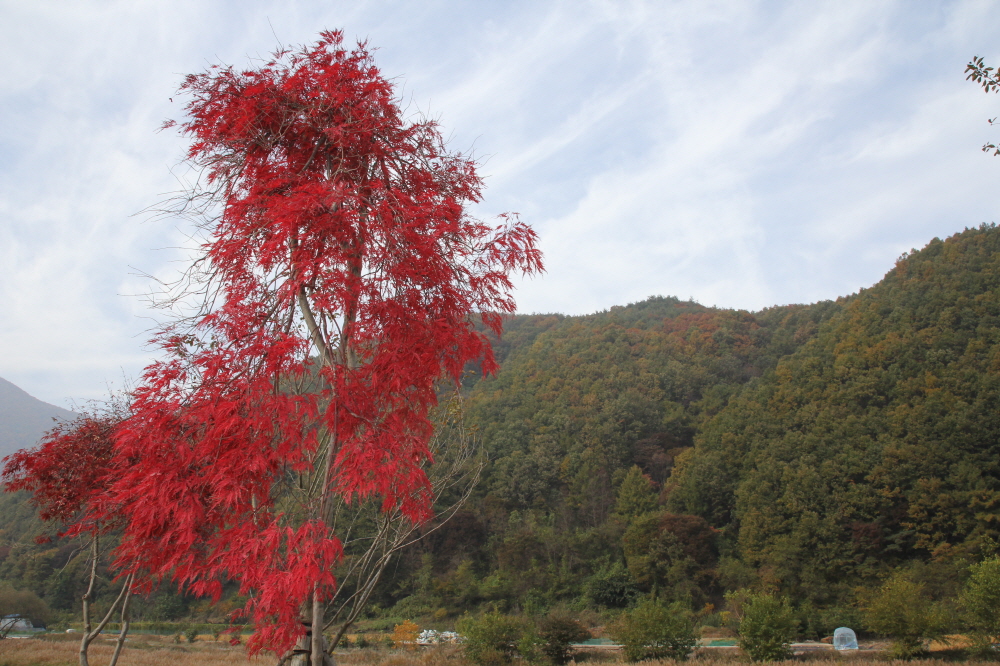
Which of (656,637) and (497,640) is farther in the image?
(497,640)

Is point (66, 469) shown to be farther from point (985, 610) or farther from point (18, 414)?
point (18, 414)

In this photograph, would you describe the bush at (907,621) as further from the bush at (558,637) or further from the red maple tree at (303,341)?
the red maple tree at (303,341)

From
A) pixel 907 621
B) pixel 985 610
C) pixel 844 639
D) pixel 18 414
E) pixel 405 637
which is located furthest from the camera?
pixel 18 414

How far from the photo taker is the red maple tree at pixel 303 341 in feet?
7.88

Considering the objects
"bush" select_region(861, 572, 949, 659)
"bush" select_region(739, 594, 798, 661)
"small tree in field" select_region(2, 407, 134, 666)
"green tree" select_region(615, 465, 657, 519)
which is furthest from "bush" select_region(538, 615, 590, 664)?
"green tree" select_region(615, 465, 657, 519)

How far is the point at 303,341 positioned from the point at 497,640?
479 inches

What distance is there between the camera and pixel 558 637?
13102 millimetres

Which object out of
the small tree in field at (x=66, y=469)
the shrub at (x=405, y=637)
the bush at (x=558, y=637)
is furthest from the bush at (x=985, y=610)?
the small tree in field at (x=66, y=469)

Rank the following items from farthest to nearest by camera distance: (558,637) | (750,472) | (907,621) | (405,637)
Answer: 1. (750,472)
2. (405,637)
3. (558,637)
4. (907,621)

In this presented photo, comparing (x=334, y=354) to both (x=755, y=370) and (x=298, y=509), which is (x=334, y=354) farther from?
(x=755, y=370)

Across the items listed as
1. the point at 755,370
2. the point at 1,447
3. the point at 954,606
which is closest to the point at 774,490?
the point at 954,606

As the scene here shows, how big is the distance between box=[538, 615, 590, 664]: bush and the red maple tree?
11.6m

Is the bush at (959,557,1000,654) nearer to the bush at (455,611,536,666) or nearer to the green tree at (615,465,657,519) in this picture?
the bush at (455,611,536,666)

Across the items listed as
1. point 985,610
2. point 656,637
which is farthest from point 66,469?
point 985,610
